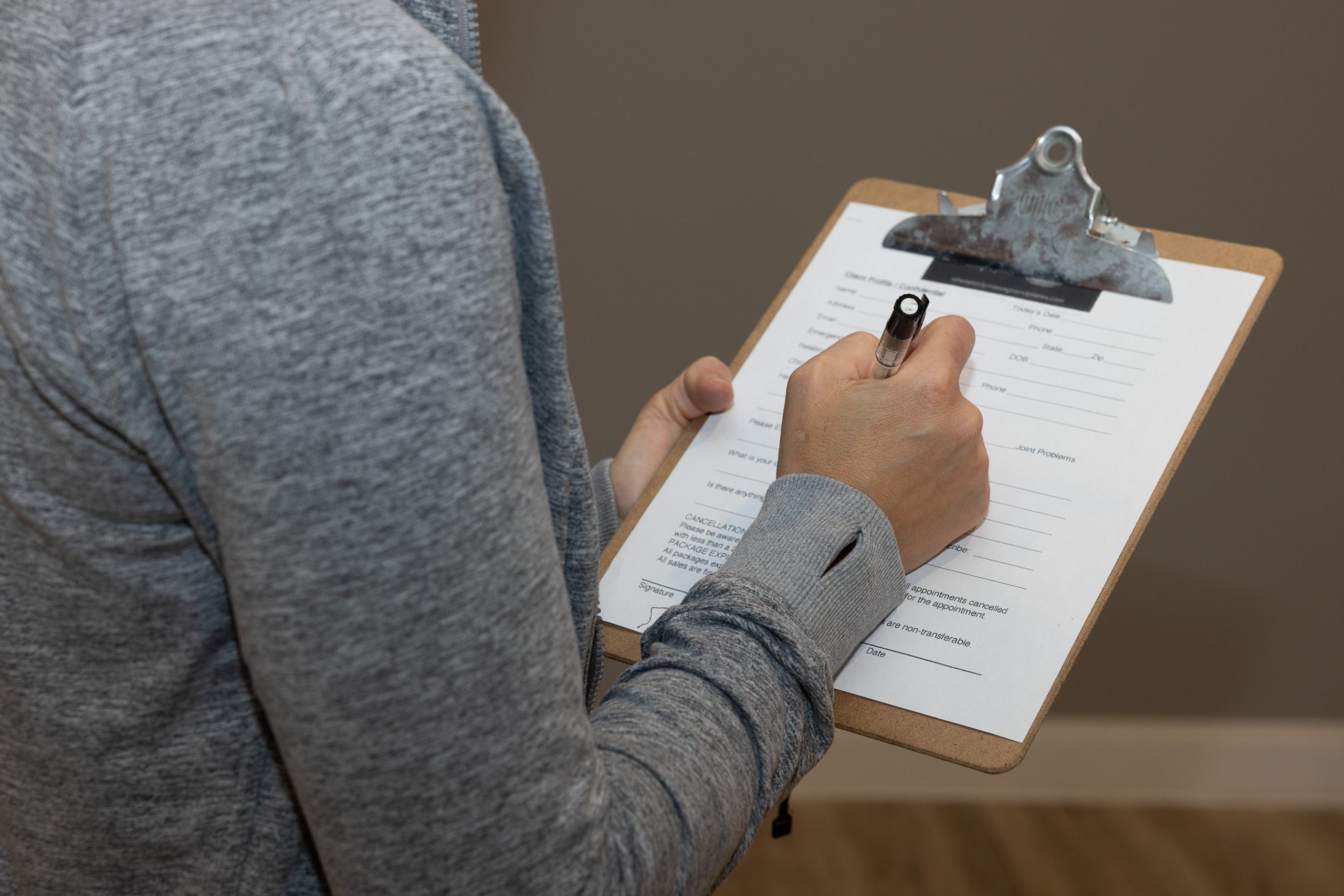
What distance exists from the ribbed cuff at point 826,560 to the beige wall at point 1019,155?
1.18 metres

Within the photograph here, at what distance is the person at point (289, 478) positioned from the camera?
0.38 meters

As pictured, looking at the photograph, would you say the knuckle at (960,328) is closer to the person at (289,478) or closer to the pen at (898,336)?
the pen at (898,336)

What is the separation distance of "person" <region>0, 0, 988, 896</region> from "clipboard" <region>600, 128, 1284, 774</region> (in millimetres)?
308

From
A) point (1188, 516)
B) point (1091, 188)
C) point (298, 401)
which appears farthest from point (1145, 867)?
point (298, 401)

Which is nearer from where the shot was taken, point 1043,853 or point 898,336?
point 898,336

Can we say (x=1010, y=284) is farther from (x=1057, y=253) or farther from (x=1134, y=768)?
(x=1134, y=768)

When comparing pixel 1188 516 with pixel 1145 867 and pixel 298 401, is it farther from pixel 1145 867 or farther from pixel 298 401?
pixel 298 401

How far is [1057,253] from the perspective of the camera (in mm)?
876

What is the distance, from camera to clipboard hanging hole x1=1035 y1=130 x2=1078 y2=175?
838 mm

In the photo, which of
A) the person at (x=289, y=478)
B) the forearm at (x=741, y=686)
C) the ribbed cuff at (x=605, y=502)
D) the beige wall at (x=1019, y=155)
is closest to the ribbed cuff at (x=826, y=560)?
the forearm at (x=741, y=686)

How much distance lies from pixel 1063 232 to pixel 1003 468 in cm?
21

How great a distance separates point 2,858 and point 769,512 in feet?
1.53

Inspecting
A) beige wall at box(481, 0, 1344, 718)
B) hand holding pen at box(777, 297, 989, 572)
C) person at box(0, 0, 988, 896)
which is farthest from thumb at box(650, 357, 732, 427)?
beige wall at box(481, 0, 1344, 718)

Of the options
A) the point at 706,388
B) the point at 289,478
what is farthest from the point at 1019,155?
the point at 289,478
